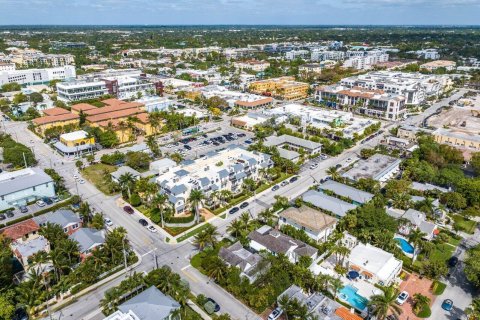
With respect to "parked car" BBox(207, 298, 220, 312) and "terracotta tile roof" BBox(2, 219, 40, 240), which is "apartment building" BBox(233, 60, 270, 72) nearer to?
"terracotta tile roof" BBox(2, 219, 40, 240)

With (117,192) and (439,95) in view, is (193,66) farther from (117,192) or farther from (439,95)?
(117,192)

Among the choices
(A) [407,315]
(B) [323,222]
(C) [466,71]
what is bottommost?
(A) [407,315]

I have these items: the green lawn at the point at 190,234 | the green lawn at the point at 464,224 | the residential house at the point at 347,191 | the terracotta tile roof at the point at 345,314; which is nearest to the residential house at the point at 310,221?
the residential house at the point at 347,191

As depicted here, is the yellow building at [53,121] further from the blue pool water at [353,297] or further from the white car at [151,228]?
the blue pool water at [353,297]

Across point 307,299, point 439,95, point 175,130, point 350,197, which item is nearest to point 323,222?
point 350,197

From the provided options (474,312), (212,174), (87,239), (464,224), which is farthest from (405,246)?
(87,239)

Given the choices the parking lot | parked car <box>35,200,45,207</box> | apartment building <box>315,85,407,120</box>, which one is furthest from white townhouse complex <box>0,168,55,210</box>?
apartment building <box>315,85,407,120</box>

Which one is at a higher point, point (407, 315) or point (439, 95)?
point (439, 95)

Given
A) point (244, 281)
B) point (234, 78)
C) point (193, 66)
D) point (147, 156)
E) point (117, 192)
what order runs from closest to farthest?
point (244, 281) < point (117, 192) < point (147, 156) < point (234, 78) < point (193, 66)
